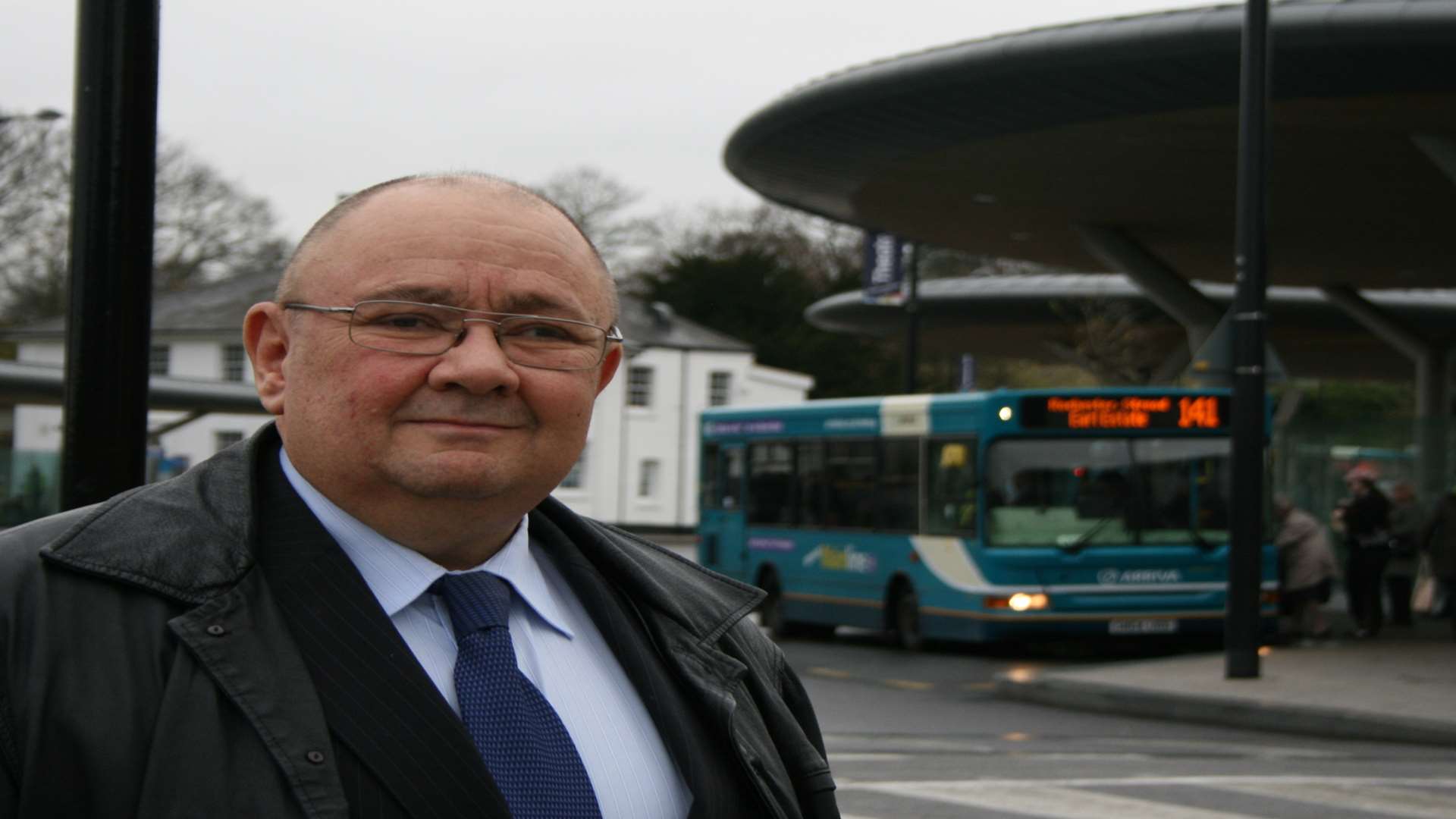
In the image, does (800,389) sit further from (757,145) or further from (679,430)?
(757,145)

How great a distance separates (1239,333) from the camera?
15312 mm

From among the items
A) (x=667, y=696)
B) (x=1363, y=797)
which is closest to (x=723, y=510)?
(x=1363, y=797)

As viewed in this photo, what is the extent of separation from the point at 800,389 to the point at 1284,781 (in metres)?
59.0

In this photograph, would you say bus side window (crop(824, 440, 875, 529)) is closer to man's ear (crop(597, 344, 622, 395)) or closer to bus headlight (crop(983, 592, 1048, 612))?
bus headlight (crop(983, 592, 1048, 612))

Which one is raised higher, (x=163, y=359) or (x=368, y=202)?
(x=163, y=359)

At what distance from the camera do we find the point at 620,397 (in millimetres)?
63438

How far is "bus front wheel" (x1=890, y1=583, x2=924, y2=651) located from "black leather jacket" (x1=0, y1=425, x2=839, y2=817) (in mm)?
17774

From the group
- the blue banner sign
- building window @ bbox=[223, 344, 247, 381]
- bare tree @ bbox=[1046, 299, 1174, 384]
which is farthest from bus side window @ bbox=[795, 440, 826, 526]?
building window @ bbox=[223, 344, 247, 381]

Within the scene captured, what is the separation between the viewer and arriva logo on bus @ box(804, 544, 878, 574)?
2052 cm

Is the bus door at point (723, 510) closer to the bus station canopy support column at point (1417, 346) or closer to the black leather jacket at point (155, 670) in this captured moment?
the bus station canopy support column at point (1417, 346)

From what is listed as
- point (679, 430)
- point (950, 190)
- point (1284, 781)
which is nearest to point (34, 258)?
point (679, 430)

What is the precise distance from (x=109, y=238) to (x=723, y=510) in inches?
789

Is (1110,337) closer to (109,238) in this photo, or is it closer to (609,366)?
(109,238)

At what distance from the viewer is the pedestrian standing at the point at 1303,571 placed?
19.7 meters
